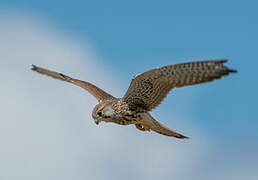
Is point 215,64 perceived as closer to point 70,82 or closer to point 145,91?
point 145,91

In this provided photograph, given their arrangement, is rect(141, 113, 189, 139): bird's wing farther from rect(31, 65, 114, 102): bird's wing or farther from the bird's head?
rect(31, 65, 114, 102): bird's wing

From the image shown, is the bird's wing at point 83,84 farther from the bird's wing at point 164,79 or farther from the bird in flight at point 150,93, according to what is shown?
the bird's wing at point 164,79

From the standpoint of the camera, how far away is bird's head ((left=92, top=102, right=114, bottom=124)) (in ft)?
34.9

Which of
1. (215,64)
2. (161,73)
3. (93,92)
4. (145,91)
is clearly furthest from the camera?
(93,92)

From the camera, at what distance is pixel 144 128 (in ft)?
37.0

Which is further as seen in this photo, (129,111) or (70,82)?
(70,82)

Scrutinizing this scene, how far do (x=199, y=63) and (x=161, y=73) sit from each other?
769 millimetres

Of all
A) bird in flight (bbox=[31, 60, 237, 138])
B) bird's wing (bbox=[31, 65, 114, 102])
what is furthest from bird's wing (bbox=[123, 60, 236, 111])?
bird's wing (bbox=[31, 65, 114, 102])

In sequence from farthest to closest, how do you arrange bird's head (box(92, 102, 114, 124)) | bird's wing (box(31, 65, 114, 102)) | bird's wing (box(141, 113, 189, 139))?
bird's wing (box(31, 65, 114, 102)), bird's wing (box(141, 113, 189, 139)), bird's head (box(92, 102, 114, 124))

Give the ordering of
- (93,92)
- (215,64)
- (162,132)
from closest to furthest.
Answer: (215,64) < (162,132) < (93,92)

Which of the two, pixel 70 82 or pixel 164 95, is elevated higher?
pixel 70 82

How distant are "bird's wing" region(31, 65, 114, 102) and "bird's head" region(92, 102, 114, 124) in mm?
971

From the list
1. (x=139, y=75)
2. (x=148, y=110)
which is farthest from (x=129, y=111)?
(x=139, y=75)

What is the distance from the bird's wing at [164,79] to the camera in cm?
920
